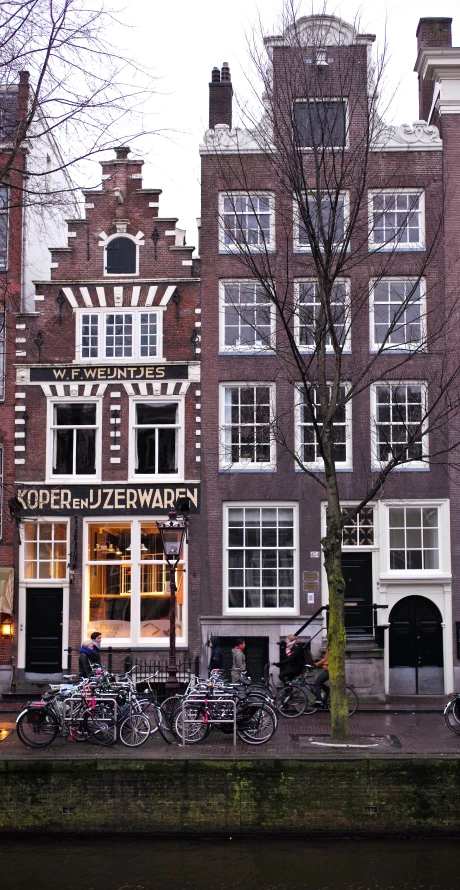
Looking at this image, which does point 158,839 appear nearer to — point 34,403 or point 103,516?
point 103,516

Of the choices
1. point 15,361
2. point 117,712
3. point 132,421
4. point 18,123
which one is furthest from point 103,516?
point 18,123

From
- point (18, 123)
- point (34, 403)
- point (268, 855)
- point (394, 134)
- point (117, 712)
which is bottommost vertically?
point (268, 855)

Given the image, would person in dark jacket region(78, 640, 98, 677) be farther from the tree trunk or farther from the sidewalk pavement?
the tree trunk

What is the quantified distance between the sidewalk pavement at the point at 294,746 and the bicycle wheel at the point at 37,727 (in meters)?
0.18

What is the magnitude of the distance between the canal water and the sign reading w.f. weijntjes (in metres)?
11.1

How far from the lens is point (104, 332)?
2612cm

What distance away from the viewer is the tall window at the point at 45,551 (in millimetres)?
25641

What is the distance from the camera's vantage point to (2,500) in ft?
84.8

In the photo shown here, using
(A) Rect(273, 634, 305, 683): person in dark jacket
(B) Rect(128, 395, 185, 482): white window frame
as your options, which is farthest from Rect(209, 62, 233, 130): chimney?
(A) Rect(273, 634, 305, 683): person in dark jacket

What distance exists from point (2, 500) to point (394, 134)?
552 inches

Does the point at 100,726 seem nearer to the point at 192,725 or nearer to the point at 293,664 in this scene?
the point at 192,725

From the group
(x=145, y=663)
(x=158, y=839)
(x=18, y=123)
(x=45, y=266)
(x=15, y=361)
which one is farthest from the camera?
(x=45, y=266)

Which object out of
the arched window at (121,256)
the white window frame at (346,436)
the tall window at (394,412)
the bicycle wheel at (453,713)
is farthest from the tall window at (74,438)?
the bicycle wheel at (453,713)

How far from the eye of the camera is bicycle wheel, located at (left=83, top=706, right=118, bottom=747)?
17.2 meters
